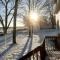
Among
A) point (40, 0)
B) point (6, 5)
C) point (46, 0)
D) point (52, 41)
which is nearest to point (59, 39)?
point (52, 41)

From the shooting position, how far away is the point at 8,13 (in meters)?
25.3

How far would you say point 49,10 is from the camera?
155 feet

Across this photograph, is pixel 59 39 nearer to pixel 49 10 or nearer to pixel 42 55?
pixel 42 55

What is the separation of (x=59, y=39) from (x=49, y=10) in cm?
3419

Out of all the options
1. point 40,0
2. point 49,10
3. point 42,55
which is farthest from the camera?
point 49,10

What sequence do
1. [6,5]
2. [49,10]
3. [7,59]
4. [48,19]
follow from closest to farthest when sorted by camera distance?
[7,59], [6,5], [49,10], [48,19]

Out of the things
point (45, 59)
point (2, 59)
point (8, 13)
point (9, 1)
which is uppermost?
point (9, 1)

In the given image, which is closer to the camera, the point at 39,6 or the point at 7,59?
the point at 7,59

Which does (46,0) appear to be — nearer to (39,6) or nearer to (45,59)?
(39,6)

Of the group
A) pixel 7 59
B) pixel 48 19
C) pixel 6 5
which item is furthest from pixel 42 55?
pixel 48 19

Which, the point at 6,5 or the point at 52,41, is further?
the point at 6,5

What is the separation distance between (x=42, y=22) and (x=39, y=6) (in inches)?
632

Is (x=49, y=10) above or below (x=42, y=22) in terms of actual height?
above

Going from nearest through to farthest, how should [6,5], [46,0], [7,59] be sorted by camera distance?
[7,59], [6,5], [46,0]
